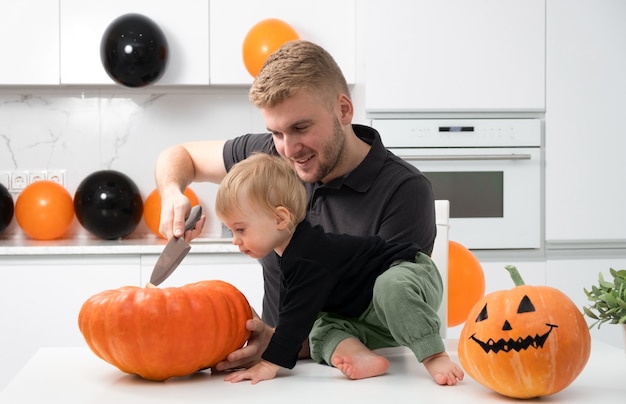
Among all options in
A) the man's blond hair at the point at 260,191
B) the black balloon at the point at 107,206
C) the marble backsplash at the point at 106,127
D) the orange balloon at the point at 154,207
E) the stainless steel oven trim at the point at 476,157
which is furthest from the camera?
the marble backsplash at the point at 106,127

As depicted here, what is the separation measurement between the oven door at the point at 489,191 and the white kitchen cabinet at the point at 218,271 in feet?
2.34

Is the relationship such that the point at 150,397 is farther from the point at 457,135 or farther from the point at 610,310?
the point at 457,135

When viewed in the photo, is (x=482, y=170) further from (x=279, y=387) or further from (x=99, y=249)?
(x=279, y=387)

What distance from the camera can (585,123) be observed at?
135 inches

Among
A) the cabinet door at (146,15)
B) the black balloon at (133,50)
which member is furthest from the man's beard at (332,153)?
the cabinet door at (146,15)

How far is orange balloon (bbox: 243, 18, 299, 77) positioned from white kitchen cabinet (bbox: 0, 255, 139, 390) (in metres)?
0.89

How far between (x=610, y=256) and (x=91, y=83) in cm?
218

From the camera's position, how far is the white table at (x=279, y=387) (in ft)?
3.78

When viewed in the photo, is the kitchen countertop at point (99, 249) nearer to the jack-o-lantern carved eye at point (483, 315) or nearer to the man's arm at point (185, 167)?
the man's arm at point (185, 167)

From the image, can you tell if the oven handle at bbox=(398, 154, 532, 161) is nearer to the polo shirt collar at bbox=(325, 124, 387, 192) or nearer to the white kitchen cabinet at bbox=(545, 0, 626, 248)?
the white kitchen cabinet at bbox=(545, 0, 626, 248)

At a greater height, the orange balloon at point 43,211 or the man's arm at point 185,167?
the man's arm at point 185,167

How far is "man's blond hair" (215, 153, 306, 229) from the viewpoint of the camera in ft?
4.57

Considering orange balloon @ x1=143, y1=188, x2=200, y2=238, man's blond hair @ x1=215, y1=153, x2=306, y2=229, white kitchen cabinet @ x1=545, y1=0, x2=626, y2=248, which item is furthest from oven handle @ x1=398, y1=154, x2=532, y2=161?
man's blond hair @ x1=215, y1=153, x2=306, y2=229

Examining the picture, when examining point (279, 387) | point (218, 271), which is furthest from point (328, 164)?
point (218, 271)
